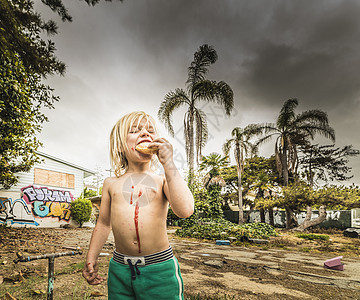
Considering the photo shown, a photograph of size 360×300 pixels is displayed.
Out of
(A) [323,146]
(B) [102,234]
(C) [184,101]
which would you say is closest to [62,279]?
(B) [102,234]

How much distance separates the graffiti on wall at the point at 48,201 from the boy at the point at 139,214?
14.8 meters

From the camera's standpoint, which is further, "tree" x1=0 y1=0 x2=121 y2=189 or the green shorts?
"tree" x1=0 y1=0 x2=121 y2=189

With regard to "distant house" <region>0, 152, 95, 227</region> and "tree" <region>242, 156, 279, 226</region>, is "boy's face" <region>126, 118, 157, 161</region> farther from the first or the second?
"tree" <region>242, 156, 279, 226</region>

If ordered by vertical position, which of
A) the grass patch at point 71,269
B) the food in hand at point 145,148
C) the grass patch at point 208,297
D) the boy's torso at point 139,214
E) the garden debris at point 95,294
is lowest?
the grass patch at point 71,269

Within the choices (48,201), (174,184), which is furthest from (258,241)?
(48,201)

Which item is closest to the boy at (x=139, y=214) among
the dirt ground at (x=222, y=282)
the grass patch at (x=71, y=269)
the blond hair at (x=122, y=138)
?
the blond hair at (x=122, y=138)

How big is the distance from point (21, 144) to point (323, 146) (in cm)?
2383

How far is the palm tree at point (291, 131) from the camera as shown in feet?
54.5

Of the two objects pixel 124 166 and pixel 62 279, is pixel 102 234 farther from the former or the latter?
pixel 62 279

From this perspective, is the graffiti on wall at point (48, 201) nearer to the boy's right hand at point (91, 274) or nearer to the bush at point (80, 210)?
the bush at point (80, 210)

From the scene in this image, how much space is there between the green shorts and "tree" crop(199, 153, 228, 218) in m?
12.7

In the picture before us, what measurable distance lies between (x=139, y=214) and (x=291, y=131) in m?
19.1

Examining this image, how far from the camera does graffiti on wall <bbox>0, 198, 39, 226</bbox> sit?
11805mm

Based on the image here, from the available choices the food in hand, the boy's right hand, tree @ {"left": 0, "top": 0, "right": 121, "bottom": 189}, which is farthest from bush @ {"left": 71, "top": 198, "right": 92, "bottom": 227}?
the food in hand
